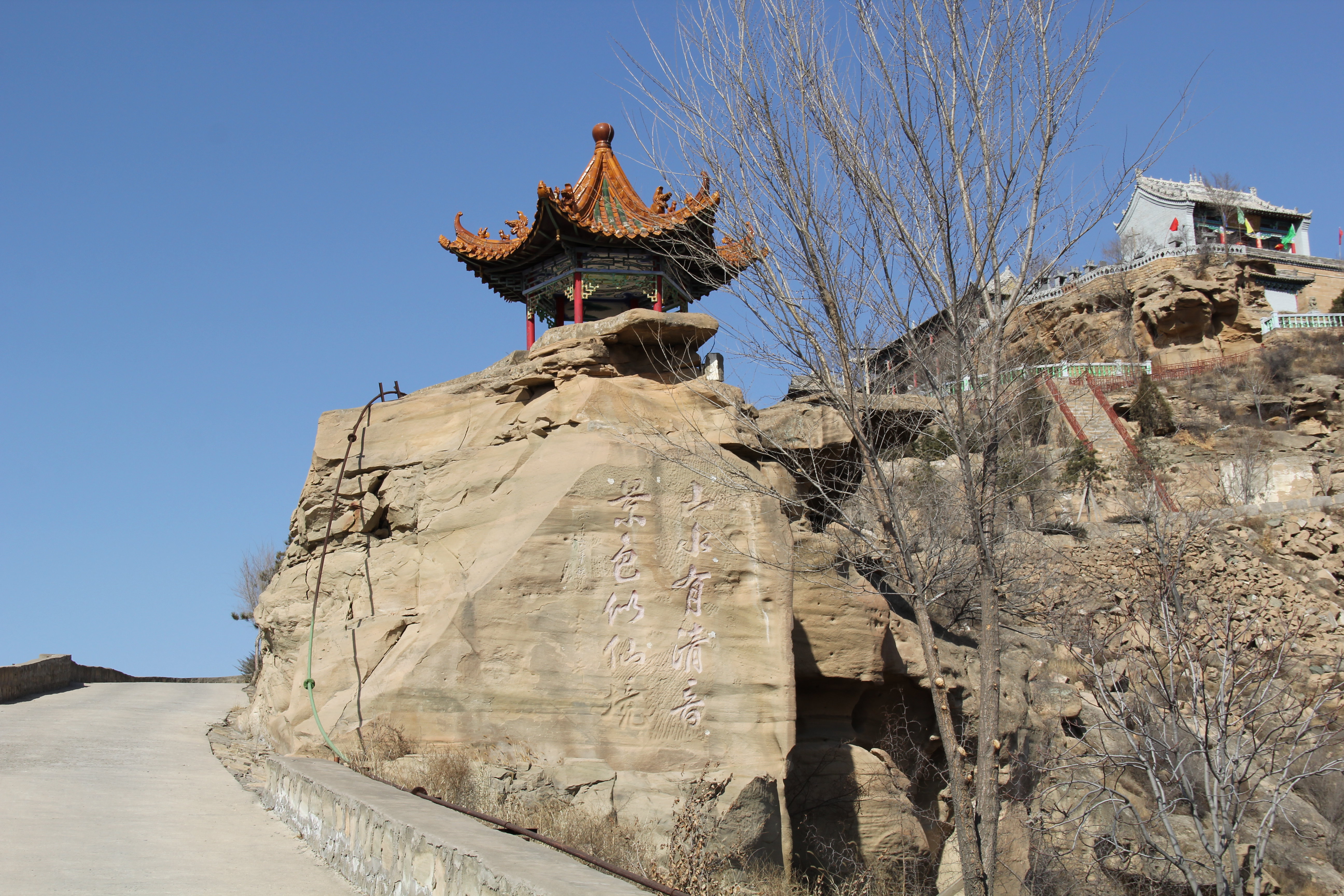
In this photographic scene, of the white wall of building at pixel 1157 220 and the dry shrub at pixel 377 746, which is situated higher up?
the white wall of building at pixel 1157 220

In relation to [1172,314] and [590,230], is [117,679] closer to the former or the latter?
[590,230]

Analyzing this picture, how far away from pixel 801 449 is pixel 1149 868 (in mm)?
4613

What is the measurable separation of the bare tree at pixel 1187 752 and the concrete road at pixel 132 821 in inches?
185

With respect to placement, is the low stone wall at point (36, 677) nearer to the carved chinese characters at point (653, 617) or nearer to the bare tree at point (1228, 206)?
the carved chinese characters at point (653, 617)

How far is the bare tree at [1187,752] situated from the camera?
6238 millimetres

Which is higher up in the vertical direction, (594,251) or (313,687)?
(594,251)

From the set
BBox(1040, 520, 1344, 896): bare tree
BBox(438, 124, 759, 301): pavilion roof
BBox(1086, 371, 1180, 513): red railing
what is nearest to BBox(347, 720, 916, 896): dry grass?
BBox(1040, 520, 1344, 896): bare tree

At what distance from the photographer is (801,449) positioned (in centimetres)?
930

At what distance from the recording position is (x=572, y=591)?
657 centimetres

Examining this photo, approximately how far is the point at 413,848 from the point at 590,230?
9.74 m

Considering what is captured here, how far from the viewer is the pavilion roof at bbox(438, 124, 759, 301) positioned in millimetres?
12547

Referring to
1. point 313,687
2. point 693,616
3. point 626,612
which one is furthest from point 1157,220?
point 313,687

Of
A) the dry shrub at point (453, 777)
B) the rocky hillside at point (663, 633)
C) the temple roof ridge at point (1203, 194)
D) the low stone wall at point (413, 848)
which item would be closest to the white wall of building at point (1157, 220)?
the temple roof ridge at point (1203, 194)

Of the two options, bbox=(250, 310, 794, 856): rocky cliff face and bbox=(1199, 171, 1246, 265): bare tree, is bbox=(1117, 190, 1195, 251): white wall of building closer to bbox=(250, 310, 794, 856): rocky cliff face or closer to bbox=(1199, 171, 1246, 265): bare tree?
bbox=(1199, 171, 1246, 265): bare tree
